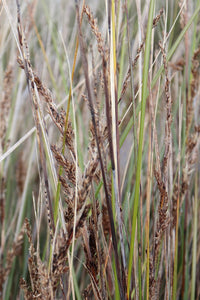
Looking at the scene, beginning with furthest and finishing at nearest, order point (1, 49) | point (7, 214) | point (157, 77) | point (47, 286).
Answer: point (7, 214)
point (1, 49)
point (157, 77)
point (47, 286)

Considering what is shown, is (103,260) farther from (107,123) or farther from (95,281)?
(107,123)

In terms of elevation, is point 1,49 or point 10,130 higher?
point 1,49

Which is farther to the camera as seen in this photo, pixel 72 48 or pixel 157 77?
pixel 72 48

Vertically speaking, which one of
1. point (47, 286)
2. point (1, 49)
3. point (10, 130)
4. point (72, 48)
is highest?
point (72, 48)

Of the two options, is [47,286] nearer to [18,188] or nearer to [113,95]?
[113,95]

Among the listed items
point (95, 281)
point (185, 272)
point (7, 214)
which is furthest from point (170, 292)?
point (7, 214)

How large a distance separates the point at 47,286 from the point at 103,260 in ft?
0.74

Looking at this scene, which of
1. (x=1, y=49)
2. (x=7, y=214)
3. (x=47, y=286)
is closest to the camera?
(x=47, y=286)

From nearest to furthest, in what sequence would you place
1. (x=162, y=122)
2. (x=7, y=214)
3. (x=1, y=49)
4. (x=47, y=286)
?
(x=47, y=286), (x=162, y=122), (x=1, y=49), (x=7, y=214)

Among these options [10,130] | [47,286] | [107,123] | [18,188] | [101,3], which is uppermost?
[101,3]

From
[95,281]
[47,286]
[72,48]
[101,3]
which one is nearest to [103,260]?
[95,281]

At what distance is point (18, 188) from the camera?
113cm

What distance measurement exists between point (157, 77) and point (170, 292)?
1.45 feet

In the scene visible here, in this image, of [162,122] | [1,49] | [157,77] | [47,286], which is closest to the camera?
[47,286]
